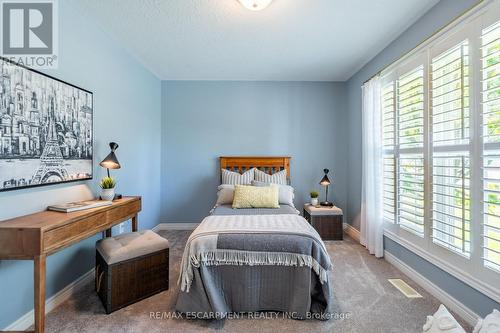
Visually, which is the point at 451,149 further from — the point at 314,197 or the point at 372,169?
the point at 314,197

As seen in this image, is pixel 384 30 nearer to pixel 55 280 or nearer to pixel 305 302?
pixel 305 302

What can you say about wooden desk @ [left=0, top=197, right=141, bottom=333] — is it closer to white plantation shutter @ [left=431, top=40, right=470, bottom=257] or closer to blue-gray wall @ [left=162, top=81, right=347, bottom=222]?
blue-gray wall @ [left=162, top=81, right=347, bottom=222]

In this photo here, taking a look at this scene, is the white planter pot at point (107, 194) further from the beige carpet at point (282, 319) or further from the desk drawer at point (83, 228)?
the beige carpet at point (282, 319)

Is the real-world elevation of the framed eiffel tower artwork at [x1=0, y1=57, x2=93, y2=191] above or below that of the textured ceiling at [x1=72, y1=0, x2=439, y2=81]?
below

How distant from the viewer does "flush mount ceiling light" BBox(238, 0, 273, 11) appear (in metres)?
1.99

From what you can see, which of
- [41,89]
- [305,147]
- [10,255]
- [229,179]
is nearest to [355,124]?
[305,147]

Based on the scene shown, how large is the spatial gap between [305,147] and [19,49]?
376 centimetres

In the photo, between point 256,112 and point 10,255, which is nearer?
point 10,255

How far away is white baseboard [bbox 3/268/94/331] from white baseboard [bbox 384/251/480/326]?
340 centimetres

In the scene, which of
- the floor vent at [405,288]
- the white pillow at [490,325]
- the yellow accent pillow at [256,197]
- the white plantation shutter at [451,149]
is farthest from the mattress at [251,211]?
the white pillow at [490,325]

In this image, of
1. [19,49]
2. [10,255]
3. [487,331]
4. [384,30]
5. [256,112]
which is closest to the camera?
[487,331]

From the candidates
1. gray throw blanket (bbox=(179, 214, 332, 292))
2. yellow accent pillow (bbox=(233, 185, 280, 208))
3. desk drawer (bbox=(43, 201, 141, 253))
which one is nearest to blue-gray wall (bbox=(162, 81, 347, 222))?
yellow accent pillow (bbox=(233, 185, 280, 208))

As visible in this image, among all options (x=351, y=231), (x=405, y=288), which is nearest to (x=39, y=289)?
(x=405, y=288)

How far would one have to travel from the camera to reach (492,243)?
165 centimetres
